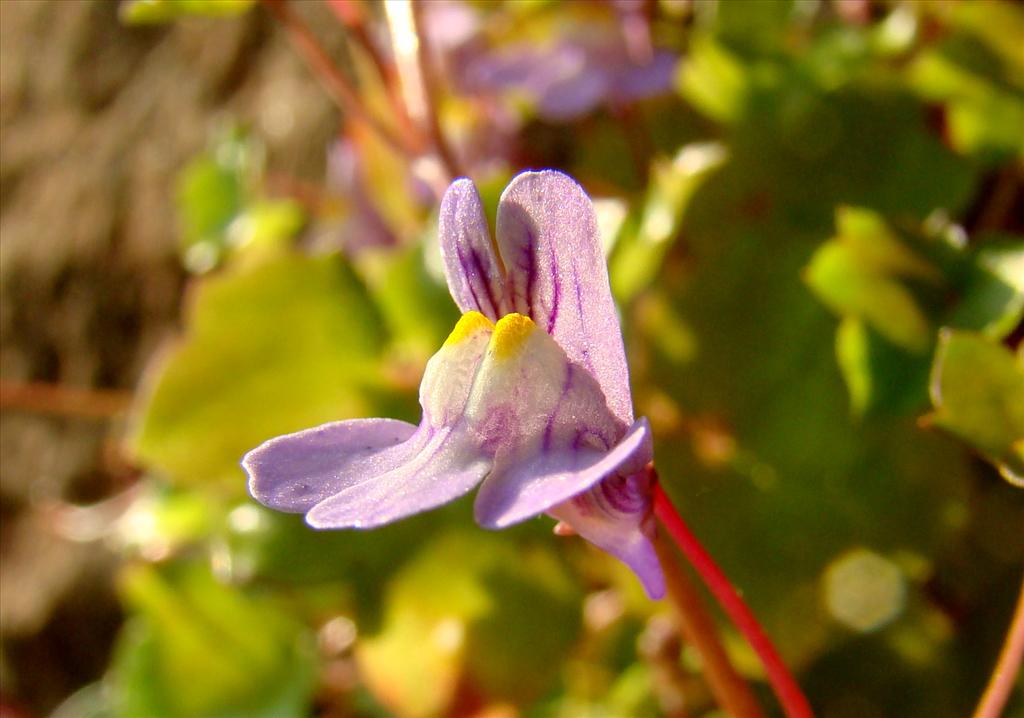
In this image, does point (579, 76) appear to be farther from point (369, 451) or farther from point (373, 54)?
point (369, 451)

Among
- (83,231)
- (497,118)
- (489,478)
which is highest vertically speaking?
(489,478)

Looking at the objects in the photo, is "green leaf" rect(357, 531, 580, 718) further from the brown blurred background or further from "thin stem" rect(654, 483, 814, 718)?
the brown blurred background

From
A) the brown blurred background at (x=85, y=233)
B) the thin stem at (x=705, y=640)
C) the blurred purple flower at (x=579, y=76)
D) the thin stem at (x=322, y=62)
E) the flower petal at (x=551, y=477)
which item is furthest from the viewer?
the brown blurred background at (x=85, y=233)

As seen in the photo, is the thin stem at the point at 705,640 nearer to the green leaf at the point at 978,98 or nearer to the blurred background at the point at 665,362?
the blurred background at the point at 665,362

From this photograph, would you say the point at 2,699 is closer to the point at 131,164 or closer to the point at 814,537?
the point at 131,164

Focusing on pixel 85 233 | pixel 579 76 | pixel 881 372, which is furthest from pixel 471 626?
pixel 85 233

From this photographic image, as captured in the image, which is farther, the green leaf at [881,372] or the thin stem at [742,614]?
the green leaf at [881,372]

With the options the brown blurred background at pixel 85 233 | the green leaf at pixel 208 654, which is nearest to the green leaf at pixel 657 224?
the green leaf at pixel 208 654

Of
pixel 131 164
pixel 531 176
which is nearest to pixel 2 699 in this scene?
pixel 131 164
